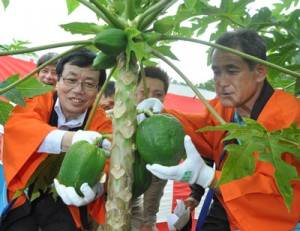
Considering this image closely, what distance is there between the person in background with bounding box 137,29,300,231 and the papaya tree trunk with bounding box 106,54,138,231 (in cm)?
9

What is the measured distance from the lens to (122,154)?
121 cm

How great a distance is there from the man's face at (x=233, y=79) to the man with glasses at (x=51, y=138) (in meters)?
0.58

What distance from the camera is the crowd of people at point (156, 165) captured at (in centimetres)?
138

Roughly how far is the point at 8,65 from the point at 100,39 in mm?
3934

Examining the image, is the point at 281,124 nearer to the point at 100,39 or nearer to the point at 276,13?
the point at 100,39

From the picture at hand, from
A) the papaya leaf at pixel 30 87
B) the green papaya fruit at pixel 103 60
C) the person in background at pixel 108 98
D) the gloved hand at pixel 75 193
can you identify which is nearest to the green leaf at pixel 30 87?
the papaya leaf at pixel 30 87

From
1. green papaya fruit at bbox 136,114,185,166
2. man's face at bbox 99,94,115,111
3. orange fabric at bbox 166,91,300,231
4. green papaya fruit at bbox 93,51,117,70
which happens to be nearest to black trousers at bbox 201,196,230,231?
orange fabric at bbox 166,91,300,231

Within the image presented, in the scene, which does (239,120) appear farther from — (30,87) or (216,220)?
(30,87)

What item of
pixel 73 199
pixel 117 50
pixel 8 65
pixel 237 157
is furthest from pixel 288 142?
pixel 8 65

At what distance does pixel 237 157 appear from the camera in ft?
3.71

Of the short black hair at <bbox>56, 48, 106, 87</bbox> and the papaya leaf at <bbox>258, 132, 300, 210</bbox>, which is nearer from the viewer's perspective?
the papaya leaf at <bbox>258, 132, 300, 210</bbox>

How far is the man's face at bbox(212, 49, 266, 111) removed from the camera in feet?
5.77

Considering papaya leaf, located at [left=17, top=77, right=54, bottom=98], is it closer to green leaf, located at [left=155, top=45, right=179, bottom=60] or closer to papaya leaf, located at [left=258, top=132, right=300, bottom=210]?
green leaf, located at [left=155, top=45, right=179, bottom=60]

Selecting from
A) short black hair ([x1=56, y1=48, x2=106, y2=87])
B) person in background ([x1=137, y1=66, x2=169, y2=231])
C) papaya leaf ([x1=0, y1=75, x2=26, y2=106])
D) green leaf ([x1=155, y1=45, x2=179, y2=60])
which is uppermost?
green leaf ([x1=155, y1=45, x2=179, y2=60])
